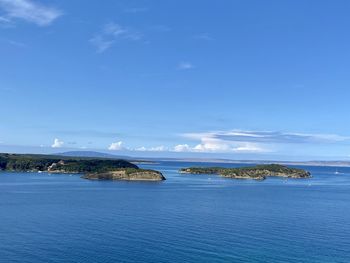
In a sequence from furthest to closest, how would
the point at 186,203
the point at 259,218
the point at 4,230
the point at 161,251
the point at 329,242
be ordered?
the point at 186,203 < the point at 259,218 < the point at 4,230 < the point at 329,242 < the point at 161,251

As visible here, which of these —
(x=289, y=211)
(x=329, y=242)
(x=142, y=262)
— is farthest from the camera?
(x=289, y=211)

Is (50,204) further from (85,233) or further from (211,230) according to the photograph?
(211,230)

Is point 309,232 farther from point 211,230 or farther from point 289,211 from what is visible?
point 289,211

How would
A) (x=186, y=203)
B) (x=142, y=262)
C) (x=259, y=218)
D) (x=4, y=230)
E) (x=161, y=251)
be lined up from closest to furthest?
(x=142, y=262) → (x=161, y=251) → (x=4, y=230) → (x=259, y=218) → (x=186, y=203)

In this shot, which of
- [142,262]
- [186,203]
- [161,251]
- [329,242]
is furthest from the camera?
[186,203]

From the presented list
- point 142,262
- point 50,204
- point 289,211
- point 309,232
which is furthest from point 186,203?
point 142,262

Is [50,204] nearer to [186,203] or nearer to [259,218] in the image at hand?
[186,203]

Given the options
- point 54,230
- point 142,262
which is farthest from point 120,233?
point 142,262

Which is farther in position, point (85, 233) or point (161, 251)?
point (85, 233)

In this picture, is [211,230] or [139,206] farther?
[139,206]
